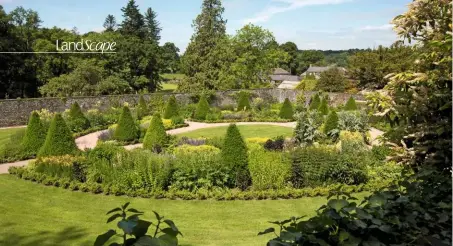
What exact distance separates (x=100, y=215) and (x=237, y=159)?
12.7 feet

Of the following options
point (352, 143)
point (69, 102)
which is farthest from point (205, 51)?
point (352, 143)

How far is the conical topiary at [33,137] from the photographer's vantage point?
48.6 ft

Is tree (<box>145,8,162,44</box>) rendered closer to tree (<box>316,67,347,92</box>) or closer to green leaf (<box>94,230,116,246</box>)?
tree (<box>316,67,347,92</box>)

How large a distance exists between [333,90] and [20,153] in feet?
90.3

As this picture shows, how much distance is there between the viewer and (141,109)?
2519cm

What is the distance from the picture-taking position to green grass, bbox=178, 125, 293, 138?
2036 centimetres

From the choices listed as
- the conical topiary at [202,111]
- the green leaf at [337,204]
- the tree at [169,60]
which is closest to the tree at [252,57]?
the tree at [169,60]

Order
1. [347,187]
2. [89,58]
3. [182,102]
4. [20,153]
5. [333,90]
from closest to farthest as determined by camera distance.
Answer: [347,187], [20,153], [182,102], [333,90], [89,58]

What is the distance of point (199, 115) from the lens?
25.7m

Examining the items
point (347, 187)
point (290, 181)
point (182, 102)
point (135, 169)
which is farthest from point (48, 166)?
point (182, 102)

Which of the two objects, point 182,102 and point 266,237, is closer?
point 266,237

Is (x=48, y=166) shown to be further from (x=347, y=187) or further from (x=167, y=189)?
(x=347, y=187)

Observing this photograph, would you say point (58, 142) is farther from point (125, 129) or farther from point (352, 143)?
point (352, 143)

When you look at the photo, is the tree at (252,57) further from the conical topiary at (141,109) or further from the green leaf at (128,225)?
the green leaf at (128,225)
